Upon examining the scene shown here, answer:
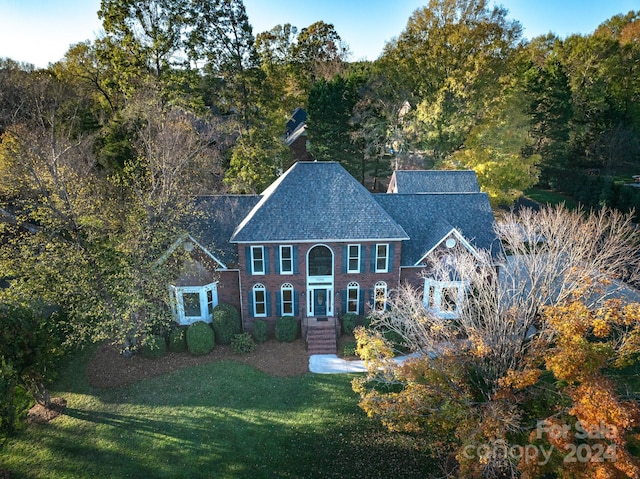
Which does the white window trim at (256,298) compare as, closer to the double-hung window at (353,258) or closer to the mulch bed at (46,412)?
the double-hung window at (353,258)

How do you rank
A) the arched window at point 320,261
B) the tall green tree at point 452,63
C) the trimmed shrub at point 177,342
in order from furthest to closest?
the tall green tree at point 452,63
the arched window at point 320,261
the trimmed shrub at point 177,342

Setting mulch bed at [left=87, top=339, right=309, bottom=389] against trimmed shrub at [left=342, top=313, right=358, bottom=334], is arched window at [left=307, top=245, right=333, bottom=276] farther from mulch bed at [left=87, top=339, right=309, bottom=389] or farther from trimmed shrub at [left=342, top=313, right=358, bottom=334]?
mulch bed at [left=87, top=339, right=309, bottom=389]

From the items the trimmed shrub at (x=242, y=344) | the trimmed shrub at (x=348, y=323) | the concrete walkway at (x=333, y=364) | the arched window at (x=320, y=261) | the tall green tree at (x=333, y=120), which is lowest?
the concrete walkway at (x=333, y=364)

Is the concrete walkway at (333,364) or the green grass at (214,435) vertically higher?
the concrete walkway at (333,364)

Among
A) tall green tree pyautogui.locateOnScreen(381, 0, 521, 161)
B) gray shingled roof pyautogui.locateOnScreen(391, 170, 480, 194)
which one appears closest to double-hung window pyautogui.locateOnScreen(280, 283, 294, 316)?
gray shingled roof pyautogui.locateOnScreen(391, 170, 480, 194)

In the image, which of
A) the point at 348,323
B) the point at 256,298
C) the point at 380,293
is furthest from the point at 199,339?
the point at 380,293

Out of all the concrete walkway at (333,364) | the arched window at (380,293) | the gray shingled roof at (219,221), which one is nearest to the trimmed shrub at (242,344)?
the concrete walkway at (333,364)

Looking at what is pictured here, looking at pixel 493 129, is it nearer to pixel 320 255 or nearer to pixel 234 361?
pixel 320 255

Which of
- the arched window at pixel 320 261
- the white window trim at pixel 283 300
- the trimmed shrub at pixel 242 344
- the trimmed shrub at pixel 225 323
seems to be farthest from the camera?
the white window trim at pixel 283 300
